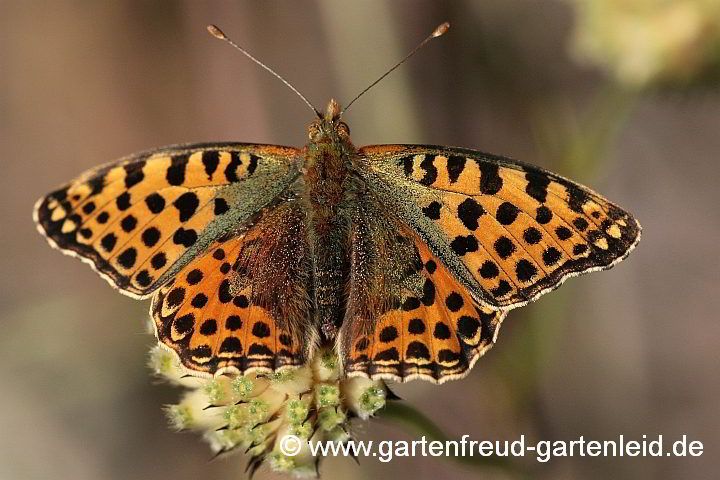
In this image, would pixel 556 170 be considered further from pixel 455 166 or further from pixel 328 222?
pixel 328 222

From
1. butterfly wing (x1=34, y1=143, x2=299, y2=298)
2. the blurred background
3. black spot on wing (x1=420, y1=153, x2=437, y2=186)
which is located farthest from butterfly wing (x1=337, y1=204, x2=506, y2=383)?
the blurred background

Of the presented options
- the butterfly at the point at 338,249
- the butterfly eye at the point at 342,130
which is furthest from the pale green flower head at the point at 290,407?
the butterfly eye at the point at 342,130

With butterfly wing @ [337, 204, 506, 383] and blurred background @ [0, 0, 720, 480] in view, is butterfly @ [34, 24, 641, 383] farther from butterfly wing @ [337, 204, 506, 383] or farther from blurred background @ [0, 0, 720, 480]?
blurred background @ [0, 0, 720, 480]

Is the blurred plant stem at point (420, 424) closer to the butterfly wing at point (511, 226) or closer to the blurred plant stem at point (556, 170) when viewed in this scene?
the butterfly wing at point (511, 226)

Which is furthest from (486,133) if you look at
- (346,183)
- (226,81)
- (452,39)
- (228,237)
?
(228,237)

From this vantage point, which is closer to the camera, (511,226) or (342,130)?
(511,226)

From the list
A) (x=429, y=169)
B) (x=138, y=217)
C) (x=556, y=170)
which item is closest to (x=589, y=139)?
(x=556, y=170)
